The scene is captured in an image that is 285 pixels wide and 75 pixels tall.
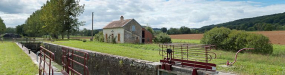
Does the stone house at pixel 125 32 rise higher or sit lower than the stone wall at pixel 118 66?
higher

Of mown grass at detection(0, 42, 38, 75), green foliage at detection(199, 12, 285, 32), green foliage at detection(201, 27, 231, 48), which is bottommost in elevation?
mown grass at detection(0, 42, 38, 75)

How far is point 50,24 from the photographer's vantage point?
42.2m

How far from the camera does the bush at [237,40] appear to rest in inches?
701

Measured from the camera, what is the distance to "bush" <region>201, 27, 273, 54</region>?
1780cm

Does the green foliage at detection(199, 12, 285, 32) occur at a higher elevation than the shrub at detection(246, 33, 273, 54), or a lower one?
higher

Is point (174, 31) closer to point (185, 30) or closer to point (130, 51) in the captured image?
point (185, 30)

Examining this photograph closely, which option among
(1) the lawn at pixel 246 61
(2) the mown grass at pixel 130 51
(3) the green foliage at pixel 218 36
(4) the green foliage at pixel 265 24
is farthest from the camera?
(4) the green foliage at pixel 265 24

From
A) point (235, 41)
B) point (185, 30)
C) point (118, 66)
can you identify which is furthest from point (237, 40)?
point (185, 30)

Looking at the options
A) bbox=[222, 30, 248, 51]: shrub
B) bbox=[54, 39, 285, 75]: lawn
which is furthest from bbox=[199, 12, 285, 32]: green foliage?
bbox=[54, 39, 285, 75]: lawn

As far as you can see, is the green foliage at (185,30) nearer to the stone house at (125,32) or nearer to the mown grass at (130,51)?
the stone house at (125,32)

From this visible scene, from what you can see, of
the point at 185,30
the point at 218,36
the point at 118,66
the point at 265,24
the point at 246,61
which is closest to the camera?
the point at 118,66

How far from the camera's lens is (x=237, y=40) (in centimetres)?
1945

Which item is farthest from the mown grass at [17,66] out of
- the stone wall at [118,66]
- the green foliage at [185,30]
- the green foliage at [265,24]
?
the green foliage at [185,30]

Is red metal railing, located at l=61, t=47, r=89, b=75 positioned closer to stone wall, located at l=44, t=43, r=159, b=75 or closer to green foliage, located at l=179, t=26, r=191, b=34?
stone wall, located at l=44, t=43, r=159, b=75
